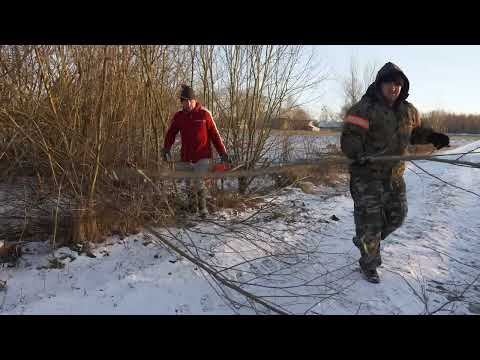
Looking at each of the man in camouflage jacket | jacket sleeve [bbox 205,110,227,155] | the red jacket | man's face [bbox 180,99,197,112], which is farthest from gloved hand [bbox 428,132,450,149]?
man's face [bbox 180,99,197,112]

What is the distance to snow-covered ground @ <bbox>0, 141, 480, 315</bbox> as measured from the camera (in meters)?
2.67

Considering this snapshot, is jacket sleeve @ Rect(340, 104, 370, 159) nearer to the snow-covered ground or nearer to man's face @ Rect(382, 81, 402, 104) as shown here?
man's face @ Rect(382, 81, 402, 104)

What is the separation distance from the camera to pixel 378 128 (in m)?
2.95

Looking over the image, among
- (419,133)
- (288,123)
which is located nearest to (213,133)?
(419,133)

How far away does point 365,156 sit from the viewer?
2.92m

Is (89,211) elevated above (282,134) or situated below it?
below

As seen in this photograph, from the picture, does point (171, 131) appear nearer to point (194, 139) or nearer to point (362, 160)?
point (194, 139)

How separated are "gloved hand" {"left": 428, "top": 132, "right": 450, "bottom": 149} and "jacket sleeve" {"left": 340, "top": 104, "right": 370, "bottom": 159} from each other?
2.50 feet

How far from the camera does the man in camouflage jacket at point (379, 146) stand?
9.65ft

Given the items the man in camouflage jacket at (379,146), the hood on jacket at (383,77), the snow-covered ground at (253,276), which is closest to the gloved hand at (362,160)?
the man in camouflage jacket at (379,146)

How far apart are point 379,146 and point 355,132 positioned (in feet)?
0.96
